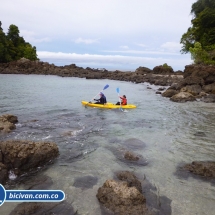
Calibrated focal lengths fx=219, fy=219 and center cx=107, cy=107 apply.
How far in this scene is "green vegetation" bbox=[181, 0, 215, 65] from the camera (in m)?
34.9

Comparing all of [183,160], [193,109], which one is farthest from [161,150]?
Answer: [193,109]

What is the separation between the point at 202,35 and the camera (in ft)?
133

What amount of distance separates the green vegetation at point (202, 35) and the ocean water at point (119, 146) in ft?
60.8

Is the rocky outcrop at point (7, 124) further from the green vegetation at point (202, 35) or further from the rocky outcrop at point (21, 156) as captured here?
the green vegetation at point (202, 35)

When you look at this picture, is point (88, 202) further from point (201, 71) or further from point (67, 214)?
point (201, 71)

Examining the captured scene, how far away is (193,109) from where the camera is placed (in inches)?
774

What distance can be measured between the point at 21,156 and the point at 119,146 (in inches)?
180

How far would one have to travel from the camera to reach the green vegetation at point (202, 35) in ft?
115

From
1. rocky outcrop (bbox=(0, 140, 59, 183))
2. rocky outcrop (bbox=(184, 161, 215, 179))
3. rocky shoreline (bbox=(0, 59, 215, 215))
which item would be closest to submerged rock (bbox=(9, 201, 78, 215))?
rocky shoreline (bbox=(0, 59, 215, 215))

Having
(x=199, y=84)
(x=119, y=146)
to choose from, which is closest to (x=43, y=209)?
(x=119, y=146)

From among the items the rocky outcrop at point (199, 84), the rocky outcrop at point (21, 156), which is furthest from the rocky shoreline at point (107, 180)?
the rocky outcrop at point (199, 84)

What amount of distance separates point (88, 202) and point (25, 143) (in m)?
3.47

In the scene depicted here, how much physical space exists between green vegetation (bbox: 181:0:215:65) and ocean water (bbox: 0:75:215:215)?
1854cm

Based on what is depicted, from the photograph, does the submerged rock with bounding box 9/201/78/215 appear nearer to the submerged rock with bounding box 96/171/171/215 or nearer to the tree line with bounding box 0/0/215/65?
the submerged rock with bounding box 96/171/171/215
